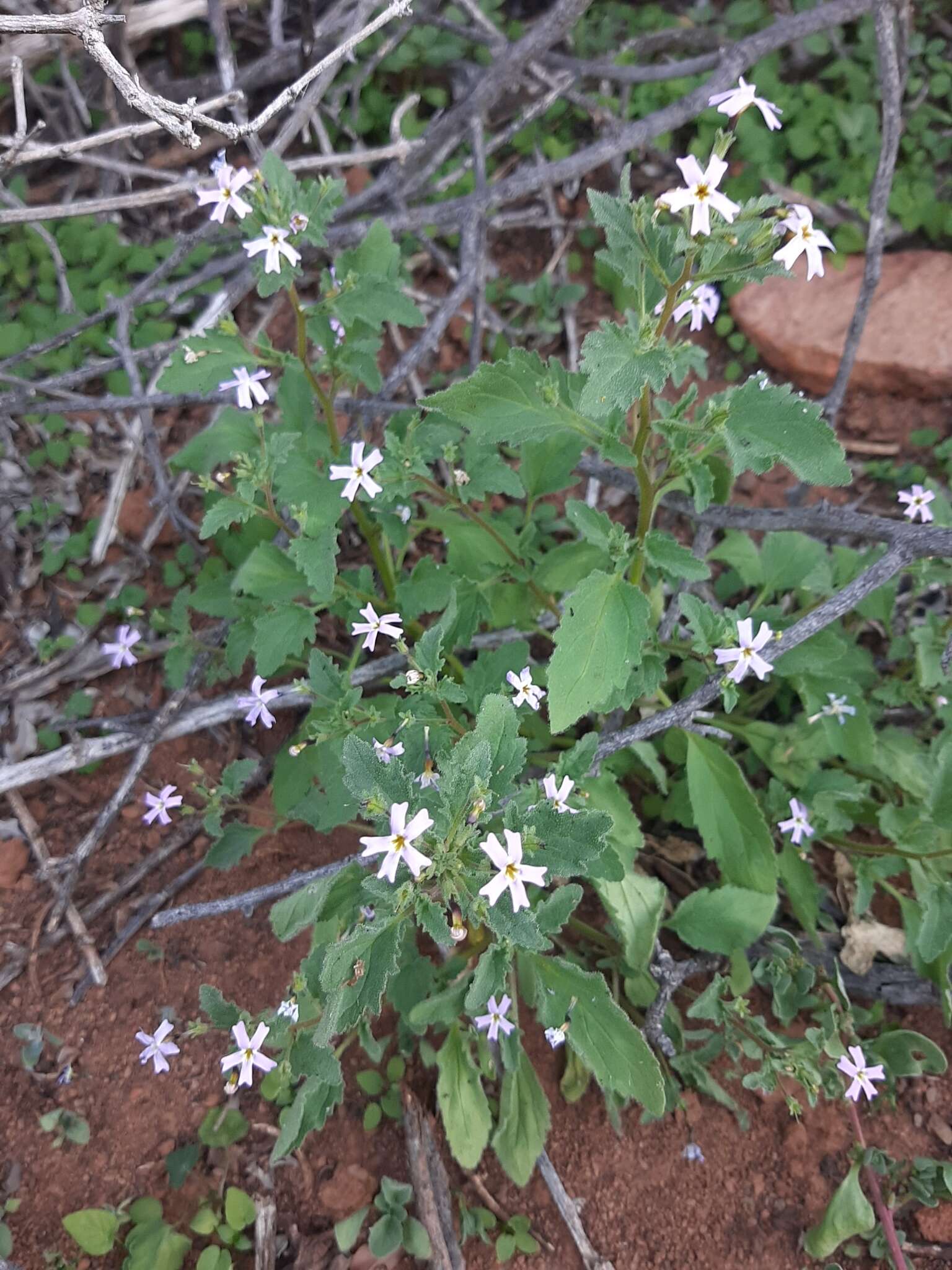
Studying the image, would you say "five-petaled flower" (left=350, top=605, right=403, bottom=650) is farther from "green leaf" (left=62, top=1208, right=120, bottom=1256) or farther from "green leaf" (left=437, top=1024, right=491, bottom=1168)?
"green leaf" (left=62, top=1208, right=120, bottom=1256)

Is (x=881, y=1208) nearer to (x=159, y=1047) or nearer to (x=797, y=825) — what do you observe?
(x=797, y=825)

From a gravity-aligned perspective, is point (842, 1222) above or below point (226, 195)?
below

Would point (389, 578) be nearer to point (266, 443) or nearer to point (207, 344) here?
point (266, 443)

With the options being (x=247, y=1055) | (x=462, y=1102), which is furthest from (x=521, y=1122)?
(x=247, y=1055)

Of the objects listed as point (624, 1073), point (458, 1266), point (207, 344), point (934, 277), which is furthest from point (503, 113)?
point (458, 1266)


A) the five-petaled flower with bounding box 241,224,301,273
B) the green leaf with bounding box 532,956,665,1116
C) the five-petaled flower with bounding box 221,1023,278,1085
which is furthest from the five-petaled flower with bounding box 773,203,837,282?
the five-petaled flower with bounding box 221,1023,278,1085

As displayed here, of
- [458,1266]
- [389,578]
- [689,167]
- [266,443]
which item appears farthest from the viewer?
[389,578]

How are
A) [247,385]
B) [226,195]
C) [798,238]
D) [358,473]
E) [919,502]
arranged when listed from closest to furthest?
[798,238] < [226,195] < [358,473] < [247,385] < [919,502]
